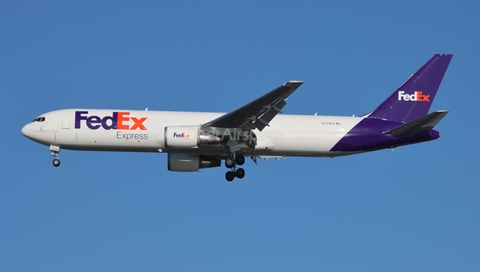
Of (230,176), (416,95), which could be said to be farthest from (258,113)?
(416,95)

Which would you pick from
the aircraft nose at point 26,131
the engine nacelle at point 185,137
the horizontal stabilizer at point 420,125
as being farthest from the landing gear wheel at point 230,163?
the aircraft nose at point 26,131

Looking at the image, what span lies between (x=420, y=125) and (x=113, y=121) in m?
15.6

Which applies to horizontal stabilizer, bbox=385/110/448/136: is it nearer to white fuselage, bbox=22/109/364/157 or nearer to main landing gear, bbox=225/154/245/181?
white fuselage, bbox=22/109/364/157

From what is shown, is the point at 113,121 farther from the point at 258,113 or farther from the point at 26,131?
the point at 258,113

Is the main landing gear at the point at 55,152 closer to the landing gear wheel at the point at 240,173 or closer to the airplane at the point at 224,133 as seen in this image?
the airplane at the point at 224,133

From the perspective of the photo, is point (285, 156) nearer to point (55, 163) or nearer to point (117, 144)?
point (117, 144)

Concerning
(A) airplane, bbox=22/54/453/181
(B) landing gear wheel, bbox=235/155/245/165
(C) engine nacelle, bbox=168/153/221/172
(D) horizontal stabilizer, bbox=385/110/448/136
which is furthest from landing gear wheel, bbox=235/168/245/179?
(D) horizontal stabilizer, bbox=385/110/448/136

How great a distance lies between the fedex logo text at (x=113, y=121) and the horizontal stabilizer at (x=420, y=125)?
42.8 feet

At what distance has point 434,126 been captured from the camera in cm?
3919

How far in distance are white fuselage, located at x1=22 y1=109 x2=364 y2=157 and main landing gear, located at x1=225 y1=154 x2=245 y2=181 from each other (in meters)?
0.59

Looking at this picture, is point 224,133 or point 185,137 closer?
point 185,137

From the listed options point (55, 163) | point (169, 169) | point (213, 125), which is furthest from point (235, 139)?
point (55, 163)

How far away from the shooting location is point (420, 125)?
3919 cm

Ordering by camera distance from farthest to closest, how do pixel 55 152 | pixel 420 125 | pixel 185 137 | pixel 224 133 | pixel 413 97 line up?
pixel 413 97
pixel 55 152
pixel 224 133
pixel 420 125
pixel 185 137
